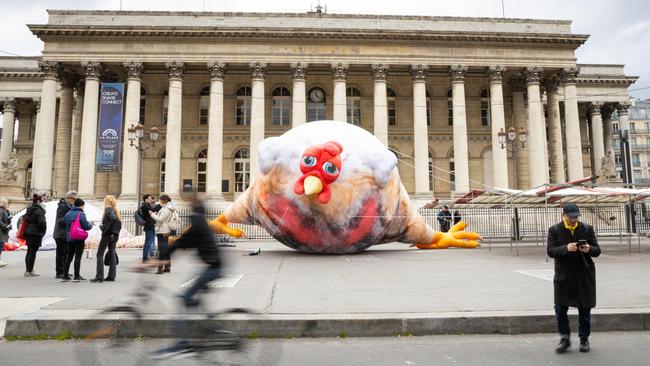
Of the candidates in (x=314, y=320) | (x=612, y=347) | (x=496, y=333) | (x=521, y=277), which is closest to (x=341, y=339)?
(x=314, y=320)

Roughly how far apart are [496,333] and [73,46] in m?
32.3

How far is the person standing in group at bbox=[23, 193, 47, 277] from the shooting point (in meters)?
9.24

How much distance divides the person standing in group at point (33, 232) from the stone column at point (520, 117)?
30414 mm

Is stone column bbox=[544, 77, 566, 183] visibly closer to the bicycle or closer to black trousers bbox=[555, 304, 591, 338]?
black trousers bbox=[555, 304, 591, 338]

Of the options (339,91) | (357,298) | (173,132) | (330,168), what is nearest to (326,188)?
(330,168)

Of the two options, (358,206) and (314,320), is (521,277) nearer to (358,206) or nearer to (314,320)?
(358,206)

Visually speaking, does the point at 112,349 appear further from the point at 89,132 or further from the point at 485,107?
the point at 485,107

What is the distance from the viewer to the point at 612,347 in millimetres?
4574

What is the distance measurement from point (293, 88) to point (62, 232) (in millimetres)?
23384

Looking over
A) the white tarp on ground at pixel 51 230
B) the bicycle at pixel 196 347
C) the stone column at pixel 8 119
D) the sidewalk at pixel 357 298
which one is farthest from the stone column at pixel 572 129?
the stone column at pixel 8 119

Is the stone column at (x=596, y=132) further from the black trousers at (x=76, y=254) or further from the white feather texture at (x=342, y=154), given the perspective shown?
the black trousers at (x=76, y=254)

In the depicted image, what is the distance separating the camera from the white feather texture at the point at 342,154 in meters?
9.87

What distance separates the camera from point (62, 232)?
852 cm

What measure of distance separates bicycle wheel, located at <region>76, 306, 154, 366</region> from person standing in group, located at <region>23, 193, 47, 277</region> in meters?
5.55
